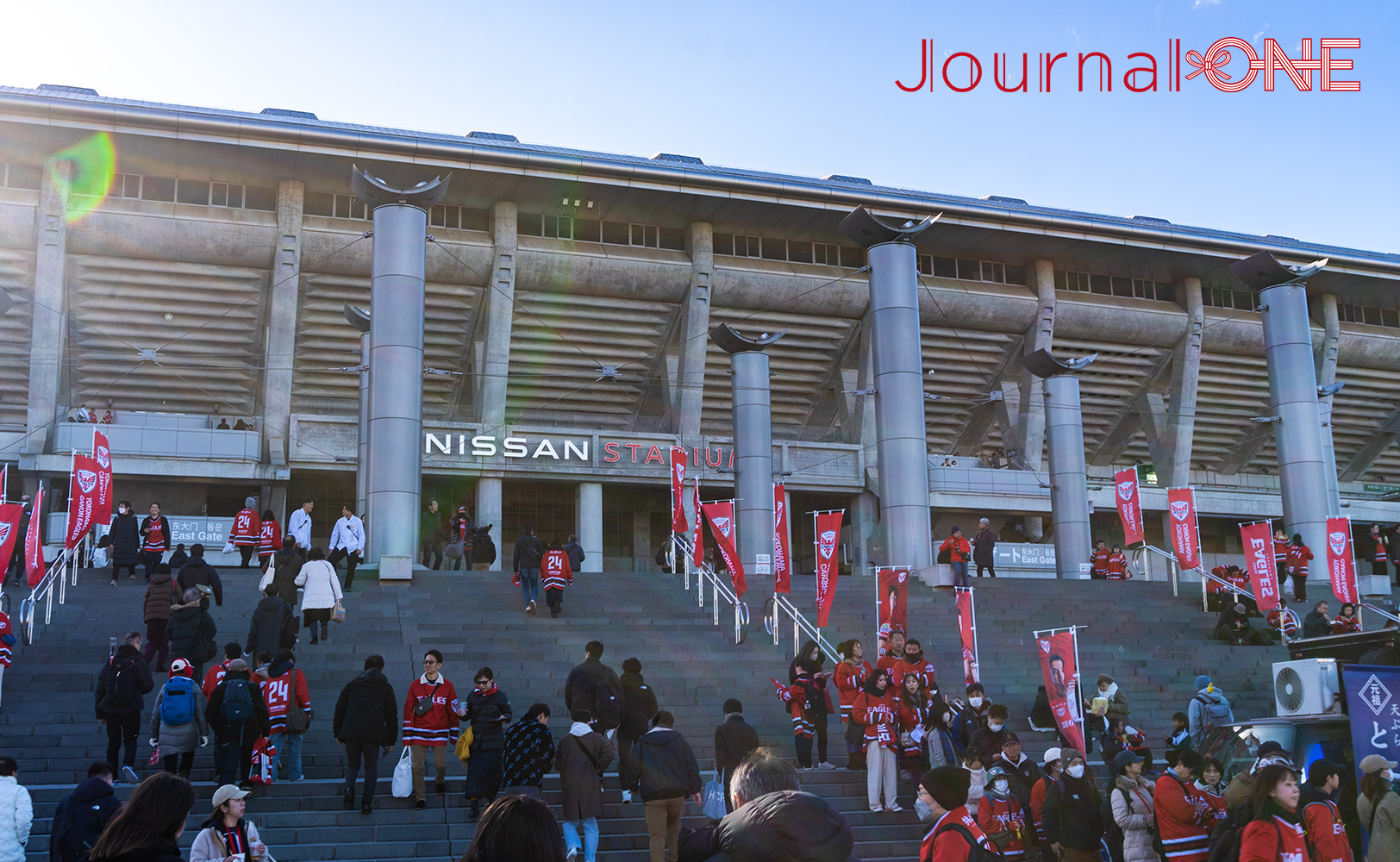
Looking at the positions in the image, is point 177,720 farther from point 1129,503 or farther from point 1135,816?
point 1129,503

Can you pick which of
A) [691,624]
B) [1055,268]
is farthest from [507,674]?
[1055,268]

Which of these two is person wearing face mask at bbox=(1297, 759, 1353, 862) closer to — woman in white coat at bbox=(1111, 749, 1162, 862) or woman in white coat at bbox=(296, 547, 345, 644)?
woman in white coat at bbox=(1111, 749, 1162, 862)

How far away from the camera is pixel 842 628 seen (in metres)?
19.8

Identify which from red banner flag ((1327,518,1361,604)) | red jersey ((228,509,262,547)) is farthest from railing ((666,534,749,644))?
red banner flag ((1327,518,1361,604))

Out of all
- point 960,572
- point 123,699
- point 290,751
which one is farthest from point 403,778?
point 960,572

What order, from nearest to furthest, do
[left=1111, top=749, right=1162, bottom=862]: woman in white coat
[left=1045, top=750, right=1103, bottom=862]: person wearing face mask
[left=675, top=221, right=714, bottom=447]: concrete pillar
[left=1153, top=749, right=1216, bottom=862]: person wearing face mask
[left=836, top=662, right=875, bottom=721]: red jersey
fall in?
[left=1153, top=749, right=1216, bottom=862]: person wearing face mask < [left=1111, top=749, right=1162, bottom=862]: woman in white coat < [left=1045, top=750, right=1103, bottom=862]: person wearing face mask < [left=836, top=662, right=875, bottom=721]: red jersey < [left=675, top=221, right=714, bottom=447]: concrete pillar

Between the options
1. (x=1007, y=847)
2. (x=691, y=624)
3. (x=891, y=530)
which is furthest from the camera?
(x=891, y=530)

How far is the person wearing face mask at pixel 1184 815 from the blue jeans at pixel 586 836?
4.12 meters

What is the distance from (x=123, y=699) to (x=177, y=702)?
63 centimetres

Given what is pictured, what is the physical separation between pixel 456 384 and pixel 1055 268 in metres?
18.1

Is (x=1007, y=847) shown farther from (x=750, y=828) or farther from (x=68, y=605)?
(x=68, y=605)

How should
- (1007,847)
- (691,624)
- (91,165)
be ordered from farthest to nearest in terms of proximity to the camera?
(91,165)
(691,624)
(1007,847)

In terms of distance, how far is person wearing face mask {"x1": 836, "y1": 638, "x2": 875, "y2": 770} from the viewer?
1259cm

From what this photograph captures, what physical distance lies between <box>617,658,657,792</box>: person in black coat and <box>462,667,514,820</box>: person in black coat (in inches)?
46.8
